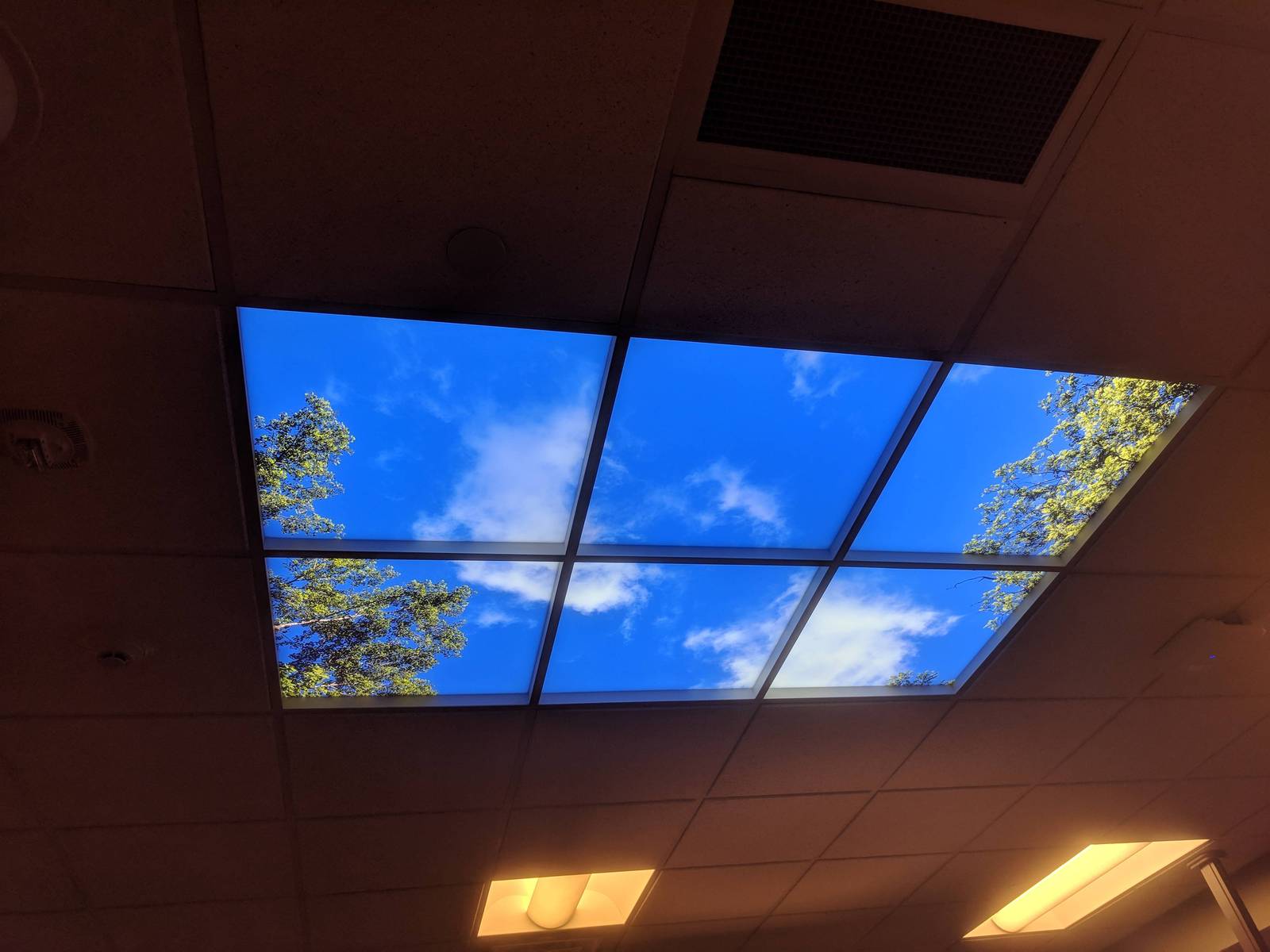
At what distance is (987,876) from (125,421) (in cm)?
457

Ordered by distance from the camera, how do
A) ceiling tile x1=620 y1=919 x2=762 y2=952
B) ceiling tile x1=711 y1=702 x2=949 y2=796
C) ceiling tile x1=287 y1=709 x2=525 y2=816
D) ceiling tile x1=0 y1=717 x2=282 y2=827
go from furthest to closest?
ceiling tile x1=620 y1=919 x2=762 y2=952, ceiling tile x1=711 y1=702 x2=949 y2=796, ceiling tile x1=287 y1=709 x2=525 y2=816, ceiling tile x1=0 y1=717 x2=282 y2=827

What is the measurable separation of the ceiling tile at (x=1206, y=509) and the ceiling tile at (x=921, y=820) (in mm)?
1492

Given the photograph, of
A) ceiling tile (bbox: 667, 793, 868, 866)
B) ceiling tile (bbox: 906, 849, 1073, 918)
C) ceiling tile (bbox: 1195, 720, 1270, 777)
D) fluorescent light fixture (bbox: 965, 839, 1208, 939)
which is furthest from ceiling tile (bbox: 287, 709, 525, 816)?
fluorescent light fixture (bbox: 965, 839, 1208, 939)

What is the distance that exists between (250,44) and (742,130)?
841 mm

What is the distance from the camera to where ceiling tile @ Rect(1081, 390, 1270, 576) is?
7.04ft

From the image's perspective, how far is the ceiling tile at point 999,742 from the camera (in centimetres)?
305

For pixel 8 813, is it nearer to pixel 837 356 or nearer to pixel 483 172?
pixel 483 172

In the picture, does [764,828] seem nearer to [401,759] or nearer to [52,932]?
[401,759]

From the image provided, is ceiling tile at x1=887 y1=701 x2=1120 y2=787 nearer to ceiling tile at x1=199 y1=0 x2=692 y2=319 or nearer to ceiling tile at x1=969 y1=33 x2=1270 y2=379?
ceiling tile at x1=969 y1=33 x2=1270 y2=379

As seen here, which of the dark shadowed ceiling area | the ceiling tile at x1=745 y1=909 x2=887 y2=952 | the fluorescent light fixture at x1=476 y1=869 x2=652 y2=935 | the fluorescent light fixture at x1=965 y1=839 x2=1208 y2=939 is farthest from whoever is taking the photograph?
the fluorescent light fixture at x1=965 y1=839 x2=1208 y2=939

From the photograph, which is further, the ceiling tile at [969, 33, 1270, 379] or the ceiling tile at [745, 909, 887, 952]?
the ceiling tile at [745, 909, 887, 952]

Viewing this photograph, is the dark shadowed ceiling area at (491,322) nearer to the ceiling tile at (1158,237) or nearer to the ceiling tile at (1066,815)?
the ceiling tile at (1158,237)

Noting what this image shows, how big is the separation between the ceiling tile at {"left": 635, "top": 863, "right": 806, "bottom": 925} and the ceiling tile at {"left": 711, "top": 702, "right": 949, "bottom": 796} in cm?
72

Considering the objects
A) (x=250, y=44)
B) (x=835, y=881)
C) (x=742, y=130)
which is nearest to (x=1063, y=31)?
(x=742, y=130)
